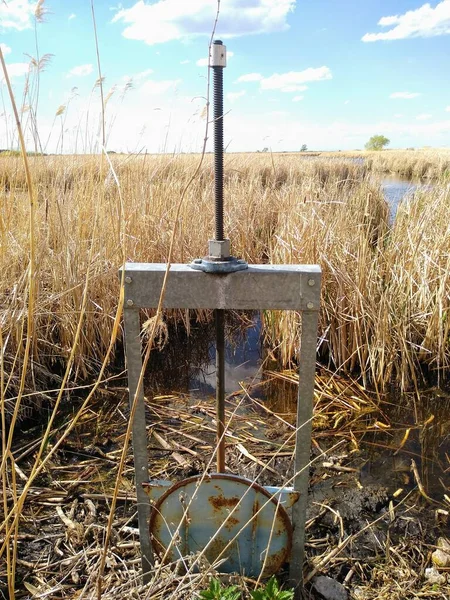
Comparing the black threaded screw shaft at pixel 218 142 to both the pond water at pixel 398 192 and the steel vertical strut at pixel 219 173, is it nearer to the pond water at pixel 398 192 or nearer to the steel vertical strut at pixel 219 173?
the steel vertical strut at pixel 219 173

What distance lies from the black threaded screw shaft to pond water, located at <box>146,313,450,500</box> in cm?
134

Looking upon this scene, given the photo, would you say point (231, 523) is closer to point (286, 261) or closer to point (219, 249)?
point (219, 249)

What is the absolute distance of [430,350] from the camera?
2.81m

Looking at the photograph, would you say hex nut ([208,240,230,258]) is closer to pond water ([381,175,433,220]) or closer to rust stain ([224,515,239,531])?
rust stain ([224,515,239,531])

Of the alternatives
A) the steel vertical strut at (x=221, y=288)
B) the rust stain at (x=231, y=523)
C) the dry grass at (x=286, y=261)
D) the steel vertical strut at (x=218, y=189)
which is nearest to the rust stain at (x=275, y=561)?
the rust stain at (x=231, y=523)

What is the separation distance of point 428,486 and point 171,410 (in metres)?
1.23

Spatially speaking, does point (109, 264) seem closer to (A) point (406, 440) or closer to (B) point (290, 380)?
(B) point (290, 380)

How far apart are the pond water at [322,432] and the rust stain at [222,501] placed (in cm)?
90

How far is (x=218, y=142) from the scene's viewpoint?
1090 millimetres

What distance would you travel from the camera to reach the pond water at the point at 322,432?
200 cm

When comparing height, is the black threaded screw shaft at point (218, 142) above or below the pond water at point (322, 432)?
above

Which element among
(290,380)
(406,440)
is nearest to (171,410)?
(290,380)

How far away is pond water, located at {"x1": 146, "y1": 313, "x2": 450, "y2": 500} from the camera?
2000 mm

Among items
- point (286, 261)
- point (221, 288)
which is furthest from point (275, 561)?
point (286, 261)
